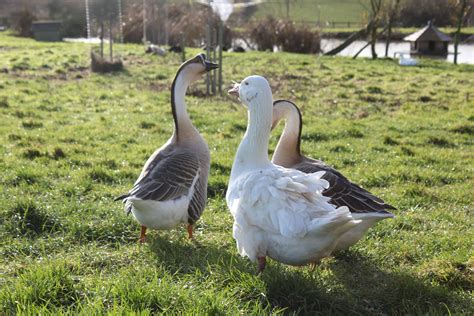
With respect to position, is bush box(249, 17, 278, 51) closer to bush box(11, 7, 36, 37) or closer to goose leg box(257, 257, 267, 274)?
bush box(11, 7, 36, 37)

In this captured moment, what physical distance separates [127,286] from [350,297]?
1511 millimetres

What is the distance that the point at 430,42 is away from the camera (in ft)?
103

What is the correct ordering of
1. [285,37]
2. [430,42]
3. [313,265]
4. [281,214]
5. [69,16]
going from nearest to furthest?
[281,214] < [313,265] < [285,37] < [430,42] < [69,16]

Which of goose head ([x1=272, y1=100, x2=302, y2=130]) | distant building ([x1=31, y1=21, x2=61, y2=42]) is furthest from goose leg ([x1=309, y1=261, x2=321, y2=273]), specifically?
distant building ([x1=31, y1=21, x2=61, y2=42])

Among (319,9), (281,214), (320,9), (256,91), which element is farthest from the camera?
(320,9)

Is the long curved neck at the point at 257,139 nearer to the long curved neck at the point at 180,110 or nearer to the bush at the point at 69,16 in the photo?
the long curved neck at the point at 180,110

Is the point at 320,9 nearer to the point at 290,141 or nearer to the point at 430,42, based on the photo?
the point at 430,42

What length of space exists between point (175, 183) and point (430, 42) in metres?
30.4

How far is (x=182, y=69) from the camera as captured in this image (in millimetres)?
5762

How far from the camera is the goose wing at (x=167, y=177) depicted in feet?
14.5

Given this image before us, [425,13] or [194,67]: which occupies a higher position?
[425,13]

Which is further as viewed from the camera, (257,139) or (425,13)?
(425,13)

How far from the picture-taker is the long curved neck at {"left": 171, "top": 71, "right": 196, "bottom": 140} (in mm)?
5551

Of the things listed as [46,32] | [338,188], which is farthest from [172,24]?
[338,188]
